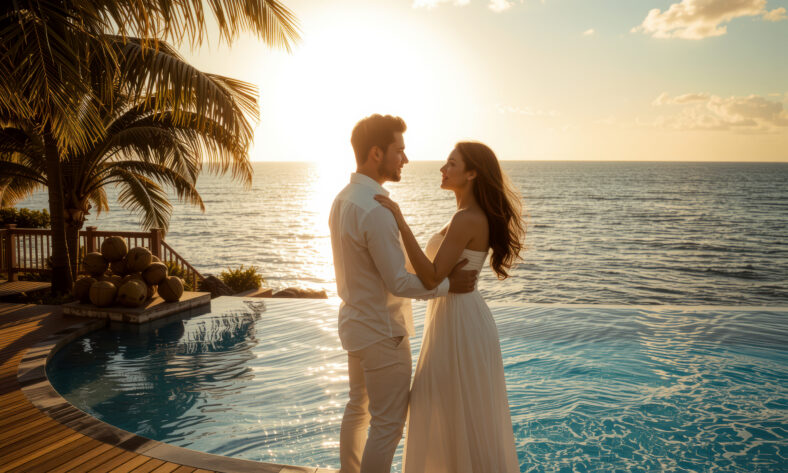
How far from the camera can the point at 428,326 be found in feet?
10.2

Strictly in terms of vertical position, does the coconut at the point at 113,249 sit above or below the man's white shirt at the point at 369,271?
below

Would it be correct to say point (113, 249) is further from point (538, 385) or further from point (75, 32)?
point (538, 385)

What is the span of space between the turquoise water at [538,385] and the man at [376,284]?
2.19m

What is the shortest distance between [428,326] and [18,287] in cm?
1082

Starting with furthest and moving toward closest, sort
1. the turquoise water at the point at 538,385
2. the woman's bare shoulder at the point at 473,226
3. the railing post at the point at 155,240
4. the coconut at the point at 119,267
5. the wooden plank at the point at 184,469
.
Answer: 1. the railing post at the point at 155,240
2. the coconut at the point at 119,267
3. the turquoise water at the point at 538,385
4. the wooden plank at the point at 184,469
5. the woman's bare shoulder at the point at 473,226

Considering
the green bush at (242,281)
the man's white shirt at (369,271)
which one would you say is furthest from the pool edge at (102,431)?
the green bush at (242,281)

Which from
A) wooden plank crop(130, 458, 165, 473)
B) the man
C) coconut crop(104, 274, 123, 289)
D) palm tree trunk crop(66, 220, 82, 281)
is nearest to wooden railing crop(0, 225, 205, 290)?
palm tree trunk crop(66, 220, 82, 281)

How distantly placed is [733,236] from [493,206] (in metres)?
41.3

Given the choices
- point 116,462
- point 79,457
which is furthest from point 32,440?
point 116,462

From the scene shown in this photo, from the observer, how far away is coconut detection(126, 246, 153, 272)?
8.59 m

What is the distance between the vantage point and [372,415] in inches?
106

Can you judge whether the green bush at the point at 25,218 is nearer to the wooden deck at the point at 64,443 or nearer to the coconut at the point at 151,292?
the coconut at the point at 151,292

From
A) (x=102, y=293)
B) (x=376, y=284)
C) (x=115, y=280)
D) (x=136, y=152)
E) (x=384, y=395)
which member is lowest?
(x=102, y=293)

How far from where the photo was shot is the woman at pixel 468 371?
2.92 metres
